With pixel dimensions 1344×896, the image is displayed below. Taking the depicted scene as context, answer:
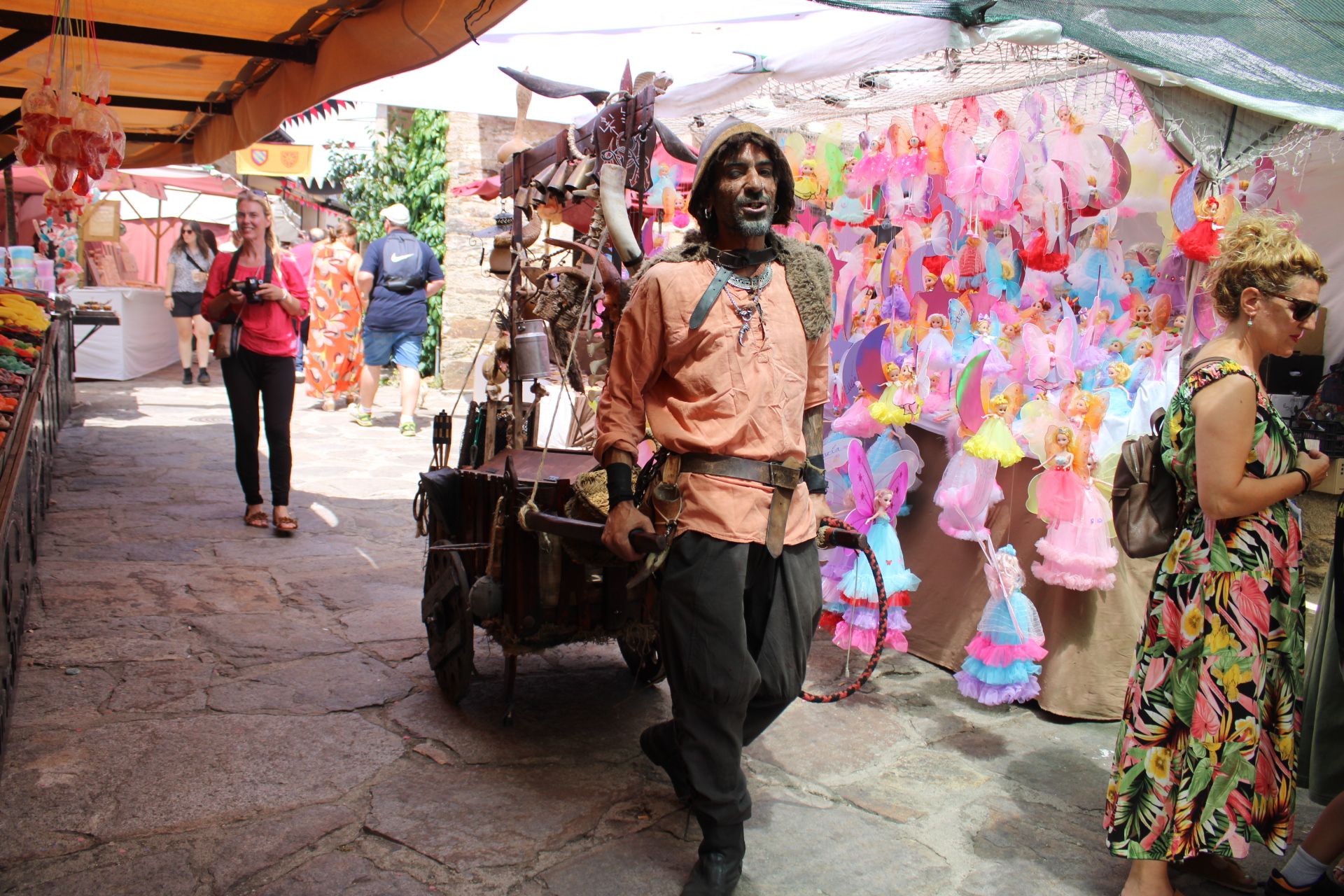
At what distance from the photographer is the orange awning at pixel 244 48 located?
12.5 ft

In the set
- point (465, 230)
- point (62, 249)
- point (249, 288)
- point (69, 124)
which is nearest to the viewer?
point (69, 124)

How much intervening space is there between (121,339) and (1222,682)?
12880mm

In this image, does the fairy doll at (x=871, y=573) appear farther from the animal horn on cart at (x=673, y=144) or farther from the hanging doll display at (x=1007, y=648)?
the animal horn on cart at (x=673, y=144)

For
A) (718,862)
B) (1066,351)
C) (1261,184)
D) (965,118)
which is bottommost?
(718,862)

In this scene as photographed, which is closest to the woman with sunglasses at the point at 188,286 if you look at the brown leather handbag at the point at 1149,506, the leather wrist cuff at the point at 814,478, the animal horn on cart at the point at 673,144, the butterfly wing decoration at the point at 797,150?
the butterfly wing decoration at the point at 797,150

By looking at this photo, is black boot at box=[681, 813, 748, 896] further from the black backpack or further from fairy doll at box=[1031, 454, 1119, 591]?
the black backpack

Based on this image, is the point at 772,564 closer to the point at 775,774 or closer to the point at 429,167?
the point at 775,774

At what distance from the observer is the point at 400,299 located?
902cm

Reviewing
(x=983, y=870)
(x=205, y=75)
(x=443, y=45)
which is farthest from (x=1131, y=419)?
(x=205, y=75)

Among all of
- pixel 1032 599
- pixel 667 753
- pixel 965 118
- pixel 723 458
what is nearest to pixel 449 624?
pixel 667 753

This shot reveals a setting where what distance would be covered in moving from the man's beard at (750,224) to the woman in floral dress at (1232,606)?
1124 millimetres

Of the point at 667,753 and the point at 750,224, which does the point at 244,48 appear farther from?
the point at 667,753

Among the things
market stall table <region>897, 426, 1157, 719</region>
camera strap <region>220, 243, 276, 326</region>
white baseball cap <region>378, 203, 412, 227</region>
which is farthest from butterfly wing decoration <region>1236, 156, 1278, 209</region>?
white baseball cap <region>378, 203, 412, 227</region>

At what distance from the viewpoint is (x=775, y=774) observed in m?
3.28
